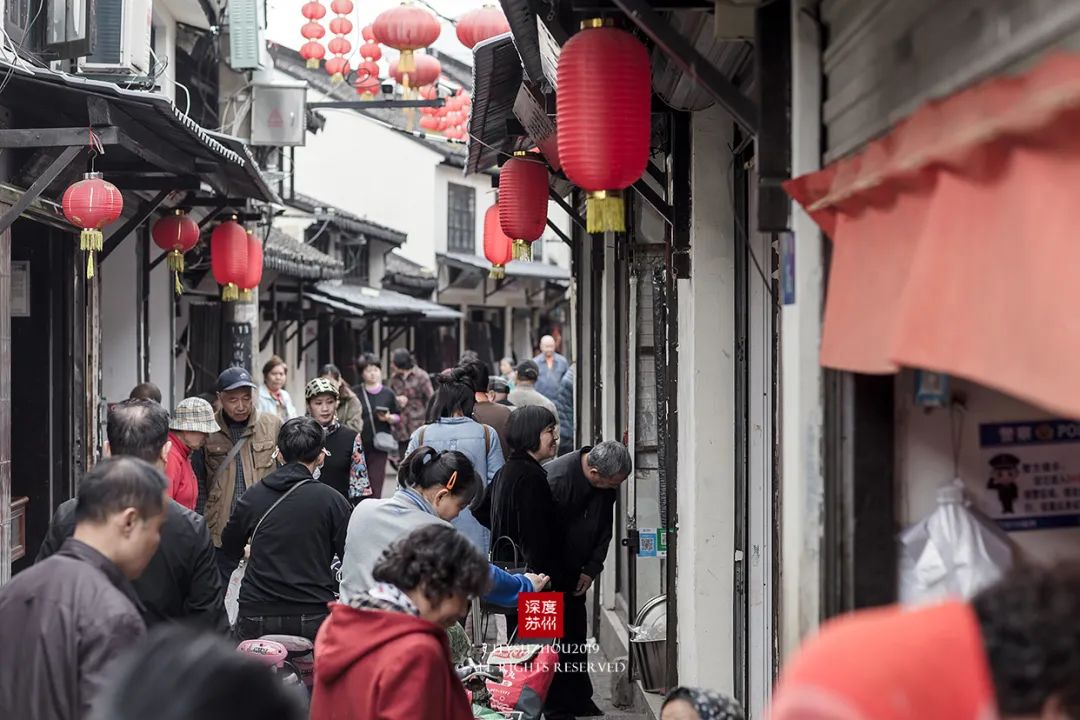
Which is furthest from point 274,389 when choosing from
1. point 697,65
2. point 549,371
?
point 697,65

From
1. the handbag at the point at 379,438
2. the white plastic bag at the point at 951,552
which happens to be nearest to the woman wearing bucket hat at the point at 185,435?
the white plastic bag at the point at 951,552

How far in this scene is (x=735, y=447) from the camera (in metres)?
7.59

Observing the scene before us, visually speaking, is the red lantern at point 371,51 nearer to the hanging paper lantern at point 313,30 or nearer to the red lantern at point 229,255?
the hanging paper lantern at point 313,30

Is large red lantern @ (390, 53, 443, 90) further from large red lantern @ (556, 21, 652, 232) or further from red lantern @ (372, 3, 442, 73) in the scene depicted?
large red lantern @ (556, 21, 652, 232)

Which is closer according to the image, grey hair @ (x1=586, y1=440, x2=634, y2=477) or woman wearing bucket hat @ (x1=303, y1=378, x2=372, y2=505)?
grey hair @ (x1=586, y1=440, x2=634, y2=477)

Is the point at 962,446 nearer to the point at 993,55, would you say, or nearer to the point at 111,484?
the point at 993,55

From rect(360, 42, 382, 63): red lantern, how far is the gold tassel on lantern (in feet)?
50.0

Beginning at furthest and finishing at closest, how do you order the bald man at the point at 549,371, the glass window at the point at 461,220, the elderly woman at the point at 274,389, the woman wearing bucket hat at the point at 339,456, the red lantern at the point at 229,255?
the glass window at the point at 461,220
the bald man at the point at 549,371
the red lantern at the point at 229,255
the elderly woman at the point at 274,389
the woman wearing bucket hat at the point at 339,456

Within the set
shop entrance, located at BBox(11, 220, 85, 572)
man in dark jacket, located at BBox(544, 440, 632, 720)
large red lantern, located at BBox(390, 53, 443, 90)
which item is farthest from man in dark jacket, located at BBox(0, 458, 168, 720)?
large red lantern, located at BBox(390, 53, 443, 90)

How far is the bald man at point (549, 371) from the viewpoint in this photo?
808 inches

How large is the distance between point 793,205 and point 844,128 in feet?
1.48

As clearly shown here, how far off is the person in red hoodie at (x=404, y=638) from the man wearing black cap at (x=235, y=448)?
17.7 feet

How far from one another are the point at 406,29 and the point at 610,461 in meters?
10.2

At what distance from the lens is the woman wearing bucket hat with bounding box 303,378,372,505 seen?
10.4 meters
